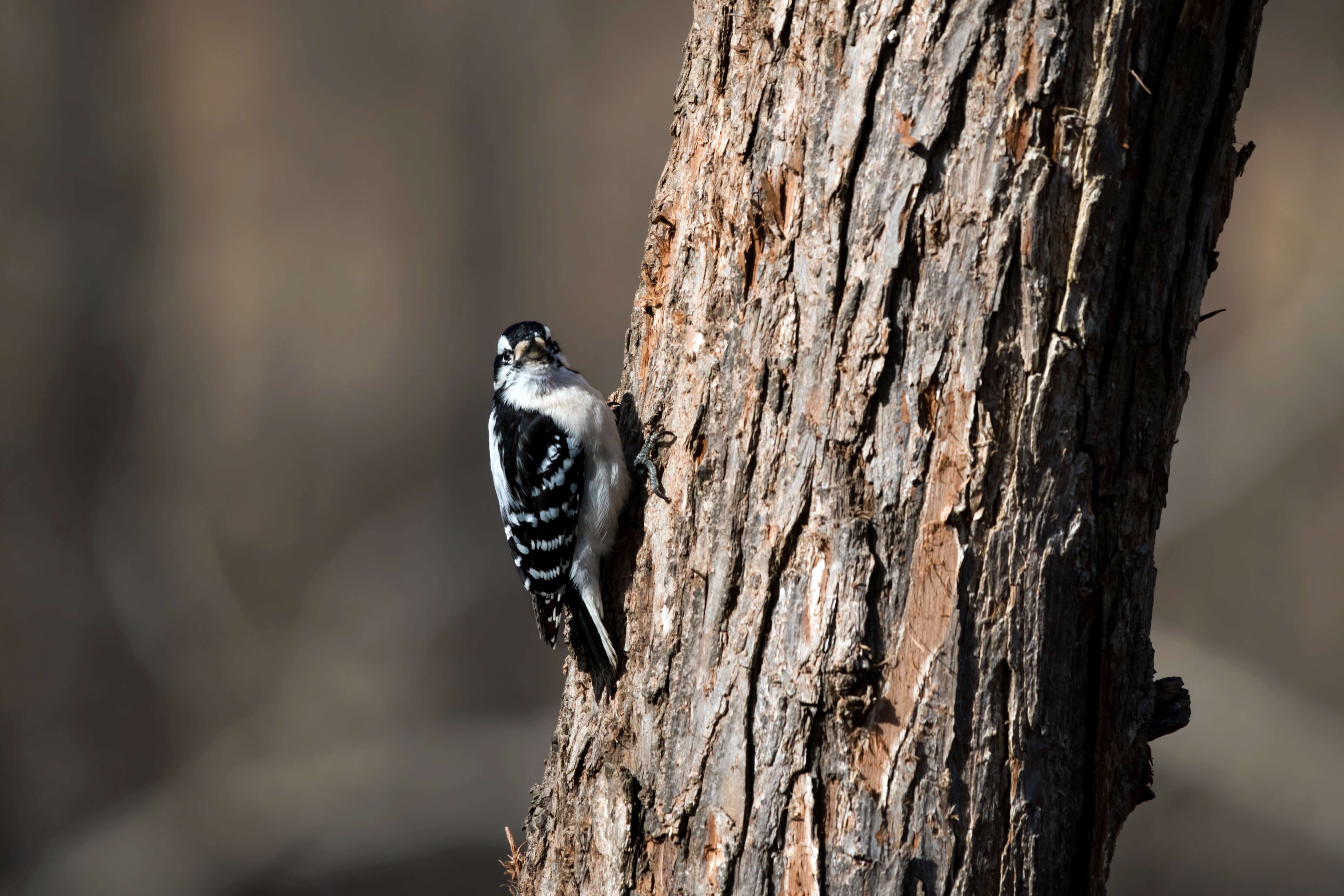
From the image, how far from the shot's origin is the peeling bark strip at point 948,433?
148 centimetres

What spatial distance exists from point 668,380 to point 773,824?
97 cm

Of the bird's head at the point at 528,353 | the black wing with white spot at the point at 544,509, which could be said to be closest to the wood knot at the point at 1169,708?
the black wing with white spot at the point at 544,509

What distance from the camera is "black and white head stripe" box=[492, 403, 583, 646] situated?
8.13 feet

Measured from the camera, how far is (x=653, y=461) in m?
2.10

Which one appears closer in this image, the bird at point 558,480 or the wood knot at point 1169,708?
the wood knot at point 1169,708

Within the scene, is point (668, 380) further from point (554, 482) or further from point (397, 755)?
point (397, 755)

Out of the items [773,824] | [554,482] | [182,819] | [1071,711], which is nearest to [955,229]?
[1071,711]

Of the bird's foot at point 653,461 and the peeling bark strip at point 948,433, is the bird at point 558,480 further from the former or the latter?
the peeling bark strip at point 948,433

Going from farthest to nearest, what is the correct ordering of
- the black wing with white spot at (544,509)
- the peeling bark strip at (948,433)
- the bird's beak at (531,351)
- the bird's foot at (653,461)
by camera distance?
the bird's beak at (531,351) < the black wing with white spot at (544,509) < the bird's foot at (653,461) < the peeling bark strip at (948,433)

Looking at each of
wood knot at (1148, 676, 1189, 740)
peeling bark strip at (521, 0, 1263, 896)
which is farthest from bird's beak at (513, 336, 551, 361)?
wood knot at (1148, 676, 1189, 740)

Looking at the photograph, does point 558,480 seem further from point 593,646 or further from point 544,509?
point 593,646

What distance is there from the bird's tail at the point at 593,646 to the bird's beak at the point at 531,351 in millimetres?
886

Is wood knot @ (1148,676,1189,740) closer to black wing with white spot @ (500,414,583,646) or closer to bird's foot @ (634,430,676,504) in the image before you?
bird's foot @ (634,430,676,504)

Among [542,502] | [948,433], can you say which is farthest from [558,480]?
[948,433]
